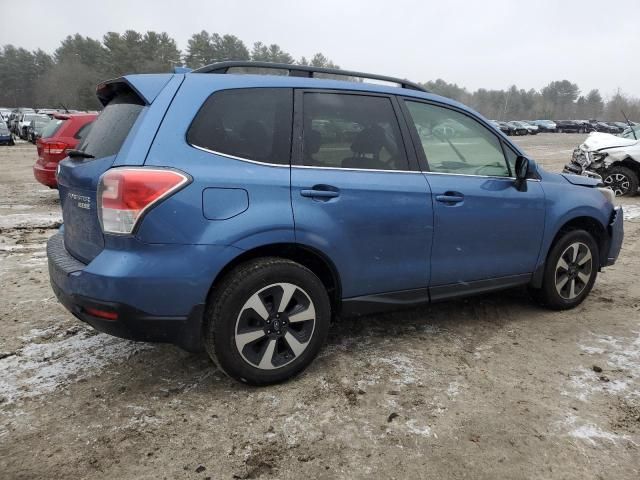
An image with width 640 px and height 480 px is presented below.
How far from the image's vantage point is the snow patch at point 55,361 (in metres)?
2.99

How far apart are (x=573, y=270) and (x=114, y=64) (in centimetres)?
7563

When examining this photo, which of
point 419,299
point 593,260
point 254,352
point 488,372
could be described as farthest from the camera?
point 593,260

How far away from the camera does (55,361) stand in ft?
10.9

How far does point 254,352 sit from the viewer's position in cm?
288

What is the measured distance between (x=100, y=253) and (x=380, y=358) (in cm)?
186

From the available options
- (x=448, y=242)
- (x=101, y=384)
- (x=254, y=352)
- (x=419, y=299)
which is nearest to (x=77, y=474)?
(x=101, y=384)

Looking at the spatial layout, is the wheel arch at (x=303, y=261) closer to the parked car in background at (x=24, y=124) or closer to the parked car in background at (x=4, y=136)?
the parked car in background at (x=4, y=136)

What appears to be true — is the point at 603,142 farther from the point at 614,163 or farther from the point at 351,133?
the point at 351,133

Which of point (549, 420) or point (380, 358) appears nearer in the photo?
point (549, 420)

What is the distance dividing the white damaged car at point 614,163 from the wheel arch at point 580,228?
284 inches

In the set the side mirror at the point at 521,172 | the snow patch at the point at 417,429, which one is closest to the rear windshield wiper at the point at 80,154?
the snow patch at the point at 417,429

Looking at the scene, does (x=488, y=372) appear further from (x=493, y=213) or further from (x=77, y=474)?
(x=77, y=474)

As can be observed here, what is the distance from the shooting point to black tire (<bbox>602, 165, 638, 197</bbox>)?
11.0 meters

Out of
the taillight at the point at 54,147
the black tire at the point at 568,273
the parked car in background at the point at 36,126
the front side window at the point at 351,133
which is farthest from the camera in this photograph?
the parked car in background at the point at 36,126
